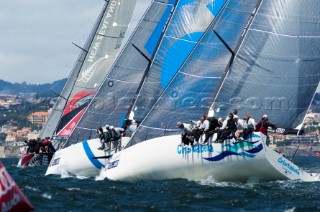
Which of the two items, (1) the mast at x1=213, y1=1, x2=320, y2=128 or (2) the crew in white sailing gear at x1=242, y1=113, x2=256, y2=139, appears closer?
(2) the crew in white sailing gear at x1=242, y1=113, x2=256, y2=139

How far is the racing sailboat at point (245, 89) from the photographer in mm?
25844

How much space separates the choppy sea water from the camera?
66.4ft

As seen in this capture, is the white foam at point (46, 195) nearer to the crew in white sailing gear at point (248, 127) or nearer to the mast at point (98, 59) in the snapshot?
the crew in white sailing gear at point (248, 127)

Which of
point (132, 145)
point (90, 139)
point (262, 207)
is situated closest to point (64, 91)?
point (90, 139)

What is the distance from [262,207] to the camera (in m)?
20.5

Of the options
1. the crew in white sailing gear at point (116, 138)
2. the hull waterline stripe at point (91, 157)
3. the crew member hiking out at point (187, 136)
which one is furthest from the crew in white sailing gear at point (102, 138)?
the crew member hiking out at point (187, 136)

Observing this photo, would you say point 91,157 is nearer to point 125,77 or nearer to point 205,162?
point 125,77

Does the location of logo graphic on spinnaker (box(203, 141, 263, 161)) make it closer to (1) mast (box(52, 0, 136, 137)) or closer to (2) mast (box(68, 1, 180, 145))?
(2) mast (box(68, 1, 180, 145))

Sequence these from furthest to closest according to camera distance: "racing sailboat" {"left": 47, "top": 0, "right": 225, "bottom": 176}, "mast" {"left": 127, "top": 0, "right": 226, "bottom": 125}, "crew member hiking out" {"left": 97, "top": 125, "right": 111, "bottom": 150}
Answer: "mast" {"left": 127, "top": 0, "right": 226, "bottom": 125} → "racing sailboat" {"left": 47, "top": 0, "right": 225, "bottom": 176} → "crew member hiking out" {"left": 97, "top": 125, "right": 111, "bottom": 150}

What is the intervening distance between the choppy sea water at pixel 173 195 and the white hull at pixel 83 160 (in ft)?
11.9

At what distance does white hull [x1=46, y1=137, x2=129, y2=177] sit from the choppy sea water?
3630 millimetres

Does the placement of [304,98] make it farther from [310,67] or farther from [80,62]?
[80,62]

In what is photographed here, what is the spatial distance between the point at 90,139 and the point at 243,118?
690 cm

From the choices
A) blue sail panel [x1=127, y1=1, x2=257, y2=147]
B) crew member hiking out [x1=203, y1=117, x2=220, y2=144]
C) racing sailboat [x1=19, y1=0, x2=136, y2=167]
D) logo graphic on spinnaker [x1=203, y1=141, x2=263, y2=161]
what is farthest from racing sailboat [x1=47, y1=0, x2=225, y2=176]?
racing sailboat [x1=19, y1=0, x2=136, y2=167]
